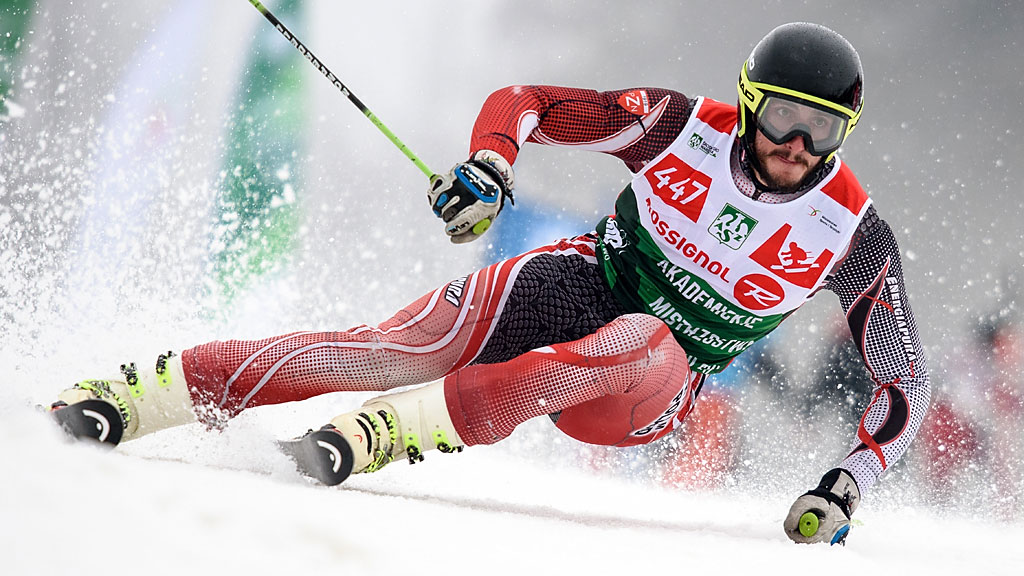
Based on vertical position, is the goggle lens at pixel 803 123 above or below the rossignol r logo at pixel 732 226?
above

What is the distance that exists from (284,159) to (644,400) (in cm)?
361

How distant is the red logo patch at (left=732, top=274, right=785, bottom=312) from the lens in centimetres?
222

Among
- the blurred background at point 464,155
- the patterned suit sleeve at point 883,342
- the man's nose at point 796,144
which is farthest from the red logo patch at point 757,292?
the blurred background at point 464,155

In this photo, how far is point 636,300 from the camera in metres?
2.35

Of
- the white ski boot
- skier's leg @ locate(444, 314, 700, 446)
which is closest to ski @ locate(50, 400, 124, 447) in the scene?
the white ski boot

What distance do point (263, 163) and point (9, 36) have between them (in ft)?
4.61

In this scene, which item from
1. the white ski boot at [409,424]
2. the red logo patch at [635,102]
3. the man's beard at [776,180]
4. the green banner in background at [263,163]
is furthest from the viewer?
the green banner in background at [263,163]

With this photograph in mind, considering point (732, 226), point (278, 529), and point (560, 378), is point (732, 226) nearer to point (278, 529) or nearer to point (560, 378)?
point (560, 378)

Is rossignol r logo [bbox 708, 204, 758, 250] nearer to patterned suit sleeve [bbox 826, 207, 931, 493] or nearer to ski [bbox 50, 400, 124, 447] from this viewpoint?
patterned suit sleeve [bbox 826, 207, 931, 493]

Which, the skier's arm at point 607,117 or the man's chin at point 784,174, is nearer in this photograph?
the man's chin at point 784,174

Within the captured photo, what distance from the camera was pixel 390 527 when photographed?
50.8 inches

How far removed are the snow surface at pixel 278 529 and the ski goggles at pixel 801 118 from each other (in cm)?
98

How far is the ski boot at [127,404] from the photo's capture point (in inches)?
63.5

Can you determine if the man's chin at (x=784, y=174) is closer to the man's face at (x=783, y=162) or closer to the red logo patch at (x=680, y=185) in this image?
the man's face at (x=783, y=162)
